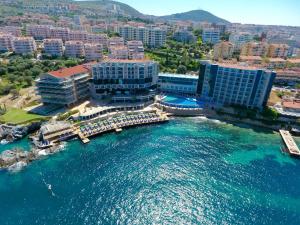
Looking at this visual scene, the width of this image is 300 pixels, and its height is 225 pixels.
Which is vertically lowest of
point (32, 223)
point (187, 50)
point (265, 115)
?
point (32, 223)

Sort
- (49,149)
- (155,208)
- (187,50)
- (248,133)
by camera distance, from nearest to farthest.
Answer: (155,208) → (49,149) → (248,133) → (187,50)

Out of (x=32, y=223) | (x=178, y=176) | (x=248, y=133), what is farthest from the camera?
(x=248, y=133)

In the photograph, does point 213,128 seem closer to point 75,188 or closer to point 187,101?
point 187,101

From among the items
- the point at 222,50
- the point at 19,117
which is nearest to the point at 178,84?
the point at 19,117

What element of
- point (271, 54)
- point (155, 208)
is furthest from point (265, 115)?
point (271, 54)

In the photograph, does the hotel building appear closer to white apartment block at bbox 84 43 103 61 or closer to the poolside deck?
the poolside deck

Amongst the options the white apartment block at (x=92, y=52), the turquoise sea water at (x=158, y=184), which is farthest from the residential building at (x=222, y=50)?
the turquoise sea water at (x=158, y=184)

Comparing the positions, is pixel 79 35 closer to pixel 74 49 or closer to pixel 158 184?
pixel 74 49
